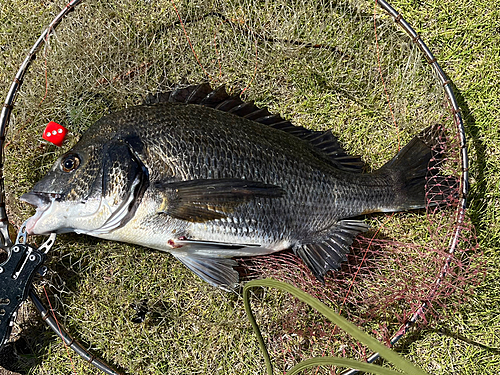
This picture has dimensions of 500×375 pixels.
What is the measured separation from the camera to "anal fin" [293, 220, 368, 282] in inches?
93.3

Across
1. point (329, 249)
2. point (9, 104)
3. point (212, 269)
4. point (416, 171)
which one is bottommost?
point (212, 269)

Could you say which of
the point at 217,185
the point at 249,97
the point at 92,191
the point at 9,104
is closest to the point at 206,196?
the point at 217,185

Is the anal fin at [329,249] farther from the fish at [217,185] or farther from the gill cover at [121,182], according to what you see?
the gill cover at [121,182]

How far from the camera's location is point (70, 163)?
2.14 metres

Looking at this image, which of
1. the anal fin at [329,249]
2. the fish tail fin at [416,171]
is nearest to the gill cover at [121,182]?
the anal fin at [329,249]

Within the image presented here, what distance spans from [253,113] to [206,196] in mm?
626

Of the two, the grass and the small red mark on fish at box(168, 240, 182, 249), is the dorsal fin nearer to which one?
the grass

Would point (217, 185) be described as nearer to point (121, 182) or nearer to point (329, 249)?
point (121, 182)

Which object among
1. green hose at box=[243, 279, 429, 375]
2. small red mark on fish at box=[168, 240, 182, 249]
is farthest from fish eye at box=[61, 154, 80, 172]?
green hose at box=[243, 279, 429, 375]

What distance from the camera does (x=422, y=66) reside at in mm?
2627

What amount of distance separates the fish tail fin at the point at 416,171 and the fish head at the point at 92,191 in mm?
1475

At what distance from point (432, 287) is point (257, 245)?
1068 millimetres

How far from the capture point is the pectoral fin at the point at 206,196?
2117 mm

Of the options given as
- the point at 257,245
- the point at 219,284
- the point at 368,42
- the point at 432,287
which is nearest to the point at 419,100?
the point at 368,42
